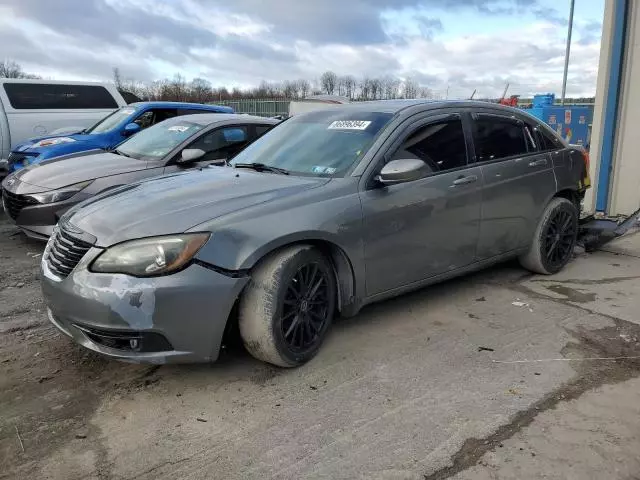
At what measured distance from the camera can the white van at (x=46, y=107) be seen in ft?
32.7

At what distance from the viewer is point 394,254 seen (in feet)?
12.6

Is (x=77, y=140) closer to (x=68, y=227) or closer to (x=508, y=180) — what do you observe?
(x=68, y=227)

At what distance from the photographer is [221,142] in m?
6.77

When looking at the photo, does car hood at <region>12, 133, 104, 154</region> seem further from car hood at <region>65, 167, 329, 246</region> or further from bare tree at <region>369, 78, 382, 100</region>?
bare tree at <region>369, 78, 382, 100</region>

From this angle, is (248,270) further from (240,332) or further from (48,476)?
(48,476)

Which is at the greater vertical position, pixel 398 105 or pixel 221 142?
pixel 398 105

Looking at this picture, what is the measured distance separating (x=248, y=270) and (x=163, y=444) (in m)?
0.99

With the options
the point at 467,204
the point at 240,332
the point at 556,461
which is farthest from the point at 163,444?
the point at 467,204

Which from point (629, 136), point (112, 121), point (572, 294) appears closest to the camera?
point (572, 294)

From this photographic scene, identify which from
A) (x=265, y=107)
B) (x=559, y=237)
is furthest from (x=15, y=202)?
(x=265, y=107)

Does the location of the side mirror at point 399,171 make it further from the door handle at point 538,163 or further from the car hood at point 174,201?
the door handle at point 538,163

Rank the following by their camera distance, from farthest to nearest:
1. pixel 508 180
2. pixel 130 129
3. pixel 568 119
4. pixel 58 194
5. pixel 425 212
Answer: pixel 568 119, pixel 130 129, pixel 58 194, pixel 508 180, pixel 425 212

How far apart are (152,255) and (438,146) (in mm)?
2365

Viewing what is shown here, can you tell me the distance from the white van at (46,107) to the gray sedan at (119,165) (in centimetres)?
354
